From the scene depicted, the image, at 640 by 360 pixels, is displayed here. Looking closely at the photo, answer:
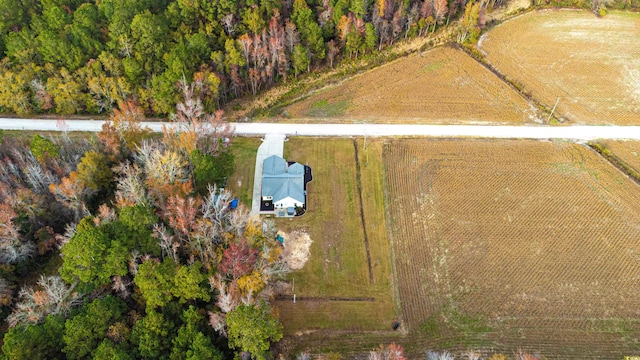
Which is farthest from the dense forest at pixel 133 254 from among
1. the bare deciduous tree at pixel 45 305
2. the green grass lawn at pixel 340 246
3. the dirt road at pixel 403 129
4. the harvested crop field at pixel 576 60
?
the harvested crop field at pixel 576 60

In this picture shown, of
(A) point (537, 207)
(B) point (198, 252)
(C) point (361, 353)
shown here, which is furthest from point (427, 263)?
(B) point (198, 252)

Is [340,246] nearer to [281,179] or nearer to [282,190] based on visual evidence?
[282,190]

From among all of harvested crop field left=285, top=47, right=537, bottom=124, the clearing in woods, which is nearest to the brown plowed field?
harvested crop field left=285, top=47, right=537, bottom=124

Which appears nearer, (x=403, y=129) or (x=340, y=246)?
(x=340, y=246)

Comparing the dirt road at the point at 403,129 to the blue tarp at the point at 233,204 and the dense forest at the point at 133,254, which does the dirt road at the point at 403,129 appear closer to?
the dense forest at the point at 133,254

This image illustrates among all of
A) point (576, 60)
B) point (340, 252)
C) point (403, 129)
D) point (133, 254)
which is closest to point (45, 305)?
point (133, 254)

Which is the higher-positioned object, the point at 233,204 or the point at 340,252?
the point at 233,204

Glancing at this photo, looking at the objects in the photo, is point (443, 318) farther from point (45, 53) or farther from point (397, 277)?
point (45, 53)
